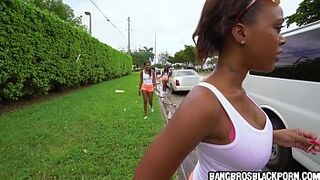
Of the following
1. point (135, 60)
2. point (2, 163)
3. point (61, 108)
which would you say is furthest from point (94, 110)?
point (135, 60)

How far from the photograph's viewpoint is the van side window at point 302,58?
4.14 meters

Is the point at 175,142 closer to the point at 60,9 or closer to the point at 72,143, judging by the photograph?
the point at 72,143

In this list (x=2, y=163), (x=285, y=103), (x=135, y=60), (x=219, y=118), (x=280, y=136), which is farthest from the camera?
(x=135, y=60)

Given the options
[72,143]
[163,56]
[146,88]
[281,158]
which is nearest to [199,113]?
[281,158]

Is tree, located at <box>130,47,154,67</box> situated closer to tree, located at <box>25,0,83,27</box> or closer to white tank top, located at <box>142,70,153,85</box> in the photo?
tree, located at <box>25,0,83,27</box>

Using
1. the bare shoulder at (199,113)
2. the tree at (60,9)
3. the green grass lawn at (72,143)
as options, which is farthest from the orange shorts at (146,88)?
the tree at (60,9)

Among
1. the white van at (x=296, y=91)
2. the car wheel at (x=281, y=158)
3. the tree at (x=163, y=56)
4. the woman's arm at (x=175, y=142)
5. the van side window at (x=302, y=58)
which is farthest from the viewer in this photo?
the tree at (x=163, y=56)

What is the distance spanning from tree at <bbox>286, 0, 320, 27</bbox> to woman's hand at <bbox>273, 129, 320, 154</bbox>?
1888 cm

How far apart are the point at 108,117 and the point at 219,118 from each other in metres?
9.20

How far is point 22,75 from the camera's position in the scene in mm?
11586

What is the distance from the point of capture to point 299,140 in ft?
5.66

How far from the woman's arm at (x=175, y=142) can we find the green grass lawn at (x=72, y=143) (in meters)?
3.80

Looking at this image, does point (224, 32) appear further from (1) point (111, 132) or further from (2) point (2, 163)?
(1) point (111, 132)

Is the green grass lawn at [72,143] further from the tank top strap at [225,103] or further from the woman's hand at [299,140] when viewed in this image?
the tank top strap at [225,103]
